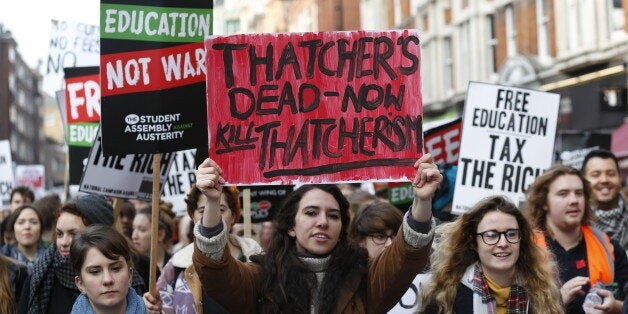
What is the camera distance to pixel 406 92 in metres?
4.83

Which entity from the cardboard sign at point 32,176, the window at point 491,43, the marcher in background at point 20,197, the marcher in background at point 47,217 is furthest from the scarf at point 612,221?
the window at point 491,43

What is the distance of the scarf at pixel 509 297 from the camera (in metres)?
5.07

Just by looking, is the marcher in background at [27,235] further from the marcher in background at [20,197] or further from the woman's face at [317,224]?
the woman's face at [317,224]

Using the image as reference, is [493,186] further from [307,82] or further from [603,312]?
[307,82]

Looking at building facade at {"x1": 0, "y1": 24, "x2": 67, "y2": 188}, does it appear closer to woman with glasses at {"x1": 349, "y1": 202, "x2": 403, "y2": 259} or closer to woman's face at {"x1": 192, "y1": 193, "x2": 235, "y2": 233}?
woman's face at {"x1": 192, "y1": 193, "x2": 235, "y2": 233}

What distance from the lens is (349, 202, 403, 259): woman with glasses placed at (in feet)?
20.0

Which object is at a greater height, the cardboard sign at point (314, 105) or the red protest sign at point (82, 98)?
the red protest sign at point (82, 98)

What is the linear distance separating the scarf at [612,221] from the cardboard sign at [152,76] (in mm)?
3354

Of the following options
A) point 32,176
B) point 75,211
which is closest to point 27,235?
point 75,211

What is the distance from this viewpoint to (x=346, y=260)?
4.74 meters

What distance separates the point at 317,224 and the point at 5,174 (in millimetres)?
10040

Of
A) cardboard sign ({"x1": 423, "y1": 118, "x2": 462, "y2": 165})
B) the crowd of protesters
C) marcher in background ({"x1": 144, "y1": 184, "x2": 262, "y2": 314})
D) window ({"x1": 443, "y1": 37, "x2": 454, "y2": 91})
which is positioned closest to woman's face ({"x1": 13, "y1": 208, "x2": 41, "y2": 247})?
the crowd of protesters

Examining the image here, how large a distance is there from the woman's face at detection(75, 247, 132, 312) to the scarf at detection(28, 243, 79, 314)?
656 millimetres

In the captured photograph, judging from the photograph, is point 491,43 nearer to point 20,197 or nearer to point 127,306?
point 20,197
